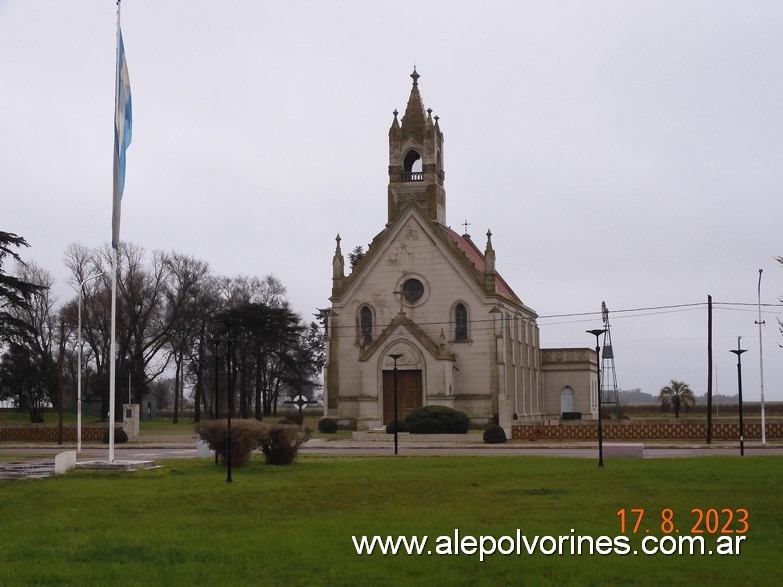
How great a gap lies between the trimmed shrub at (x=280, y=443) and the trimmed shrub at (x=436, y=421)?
25039 mm

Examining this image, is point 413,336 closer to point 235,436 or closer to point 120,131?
point 120,131

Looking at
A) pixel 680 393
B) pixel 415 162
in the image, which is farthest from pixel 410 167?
pixel 680 393

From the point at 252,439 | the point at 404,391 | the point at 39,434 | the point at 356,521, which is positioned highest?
the point at 404,391

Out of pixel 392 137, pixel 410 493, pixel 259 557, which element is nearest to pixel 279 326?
pixel 392 137

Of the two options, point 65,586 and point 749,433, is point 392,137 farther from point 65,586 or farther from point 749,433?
point 65,586

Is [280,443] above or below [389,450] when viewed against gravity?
above

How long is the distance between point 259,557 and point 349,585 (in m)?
2.00

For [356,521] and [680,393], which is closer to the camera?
[356,521]

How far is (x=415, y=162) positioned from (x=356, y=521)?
5581 centimetres

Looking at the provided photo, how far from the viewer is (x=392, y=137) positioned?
7038 cm

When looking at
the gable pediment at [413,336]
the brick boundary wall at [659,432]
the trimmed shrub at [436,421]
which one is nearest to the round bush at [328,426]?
the gable pediment at [413,336]
